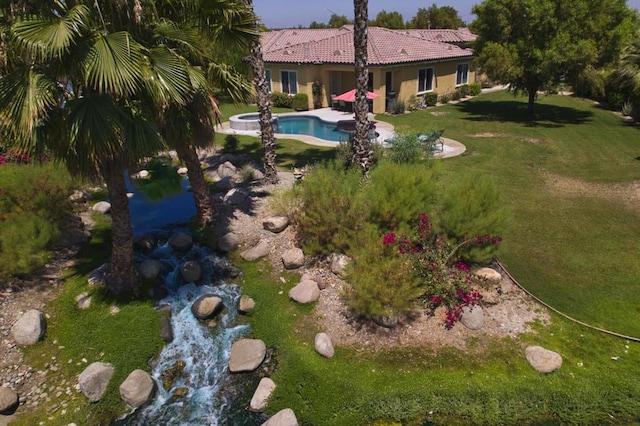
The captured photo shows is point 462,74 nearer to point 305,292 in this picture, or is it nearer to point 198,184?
point 198,184

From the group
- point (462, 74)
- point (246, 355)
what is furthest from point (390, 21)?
point (246, 355)

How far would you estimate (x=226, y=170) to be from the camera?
17.4 m

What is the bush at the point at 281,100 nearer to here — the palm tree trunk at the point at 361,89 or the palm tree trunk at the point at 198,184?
the palm tree trunk at the point at 361,89

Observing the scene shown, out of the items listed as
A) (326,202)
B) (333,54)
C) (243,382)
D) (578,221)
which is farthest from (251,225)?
(333,54)

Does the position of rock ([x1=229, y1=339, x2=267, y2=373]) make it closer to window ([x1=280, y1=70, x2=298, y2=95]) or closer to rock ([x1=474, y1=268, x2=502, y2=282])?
rock ([x1=474, y1=268, x2=502, y2=282])

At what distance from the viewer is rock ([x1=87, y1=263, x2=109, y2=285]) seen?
10125 millimetres

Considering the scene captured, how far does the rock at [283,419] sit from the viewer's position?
7.24 meters

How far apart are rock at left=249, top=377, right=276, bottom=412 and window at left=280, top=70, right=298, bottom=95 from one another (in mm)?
27540

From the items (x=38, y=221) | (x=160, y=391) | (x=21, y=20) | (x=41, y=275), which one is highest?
(x=21, y=20)

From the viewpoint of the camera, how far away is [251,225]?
1256 cm

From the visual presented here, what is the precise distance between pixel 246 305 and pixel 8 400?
4727mm

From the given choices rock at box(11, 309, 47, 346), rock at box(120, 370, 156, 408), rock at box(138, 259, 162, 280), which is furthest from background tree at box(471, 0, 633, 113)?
rock at box(11, 309, 47, 346)

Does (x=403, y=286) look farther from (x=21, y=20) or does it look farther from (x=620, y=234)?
(x=21, y=20)

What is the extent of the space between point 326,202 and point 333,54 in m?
22.6
